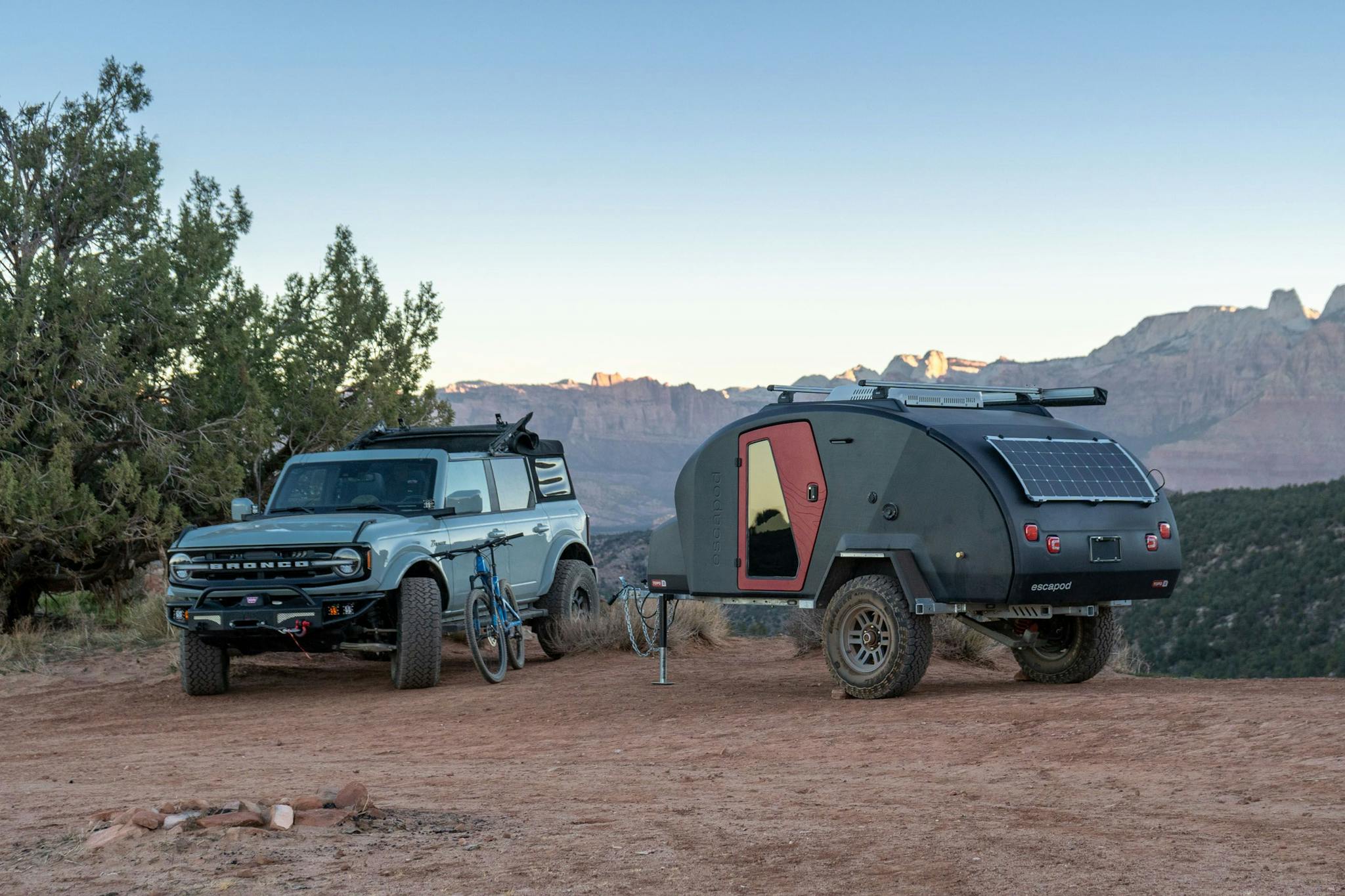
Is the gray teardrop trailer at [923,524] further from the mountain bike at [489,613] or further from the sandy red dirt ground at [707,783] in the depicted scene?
the mountain bike at [489,613]

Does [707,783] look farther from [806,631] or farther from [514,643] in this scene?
[806,631]

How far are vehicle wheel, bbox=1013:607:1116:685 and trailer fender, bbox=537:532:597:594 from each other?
16.8 feet

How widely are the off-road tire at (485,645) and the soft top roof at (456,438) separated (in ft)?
6.72

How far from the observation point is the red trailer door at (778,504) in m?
11.7

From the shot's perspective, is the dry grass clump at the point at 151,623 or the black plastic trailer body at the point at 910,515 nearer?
the black plastic trailer body at the point at 910,515

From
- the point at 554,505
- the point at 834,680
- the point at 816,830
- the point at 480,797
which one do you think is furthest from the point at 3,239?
the point at 816,830

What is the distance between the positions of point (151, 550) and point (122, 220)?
5141 mm

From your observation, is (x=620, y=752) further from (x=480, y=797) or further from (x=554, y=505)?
(x=554, y=505)

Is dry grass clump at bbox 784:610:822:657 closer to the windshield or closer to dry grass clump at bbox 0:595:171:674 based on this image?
the windshield

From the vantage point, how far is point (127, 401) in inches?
749

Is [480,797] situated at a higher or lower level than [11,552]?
lower

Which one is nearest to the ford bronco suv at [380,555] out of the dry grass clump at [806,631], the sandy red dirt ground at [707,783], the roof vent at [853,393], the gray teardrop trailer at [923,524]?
the sandy red dirt ground at [707,783]

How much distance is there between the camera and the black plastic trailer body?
10.4 meters

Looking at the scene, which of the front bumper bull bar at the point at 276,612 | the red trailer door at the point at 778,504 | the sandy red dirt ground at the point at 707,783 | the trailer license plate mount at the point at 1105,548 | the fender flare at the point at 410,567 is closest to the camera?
the sandy red dirt ground at the point at 707,783
